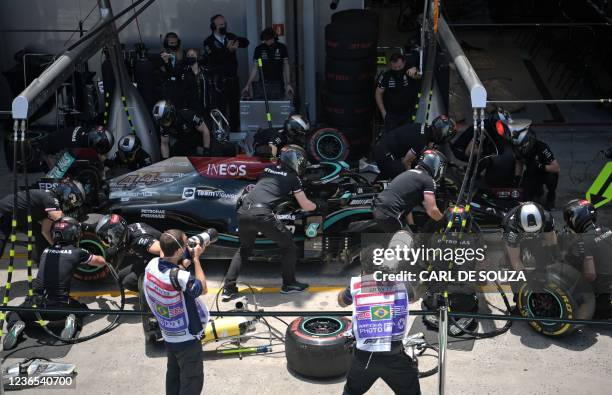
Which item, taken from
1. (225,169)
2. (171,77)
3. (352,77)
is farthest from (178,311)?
(352,77)

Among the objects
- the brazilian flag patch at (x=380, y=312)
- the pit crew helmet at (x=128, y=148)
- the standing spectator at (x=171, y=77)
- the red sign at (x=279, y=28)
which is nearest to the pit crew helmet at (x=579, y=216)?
the brazilian flag patch at (x=380, y=312)

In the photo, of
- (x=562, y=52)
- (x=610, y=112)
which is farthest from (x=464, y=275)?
(x=562, y=52)

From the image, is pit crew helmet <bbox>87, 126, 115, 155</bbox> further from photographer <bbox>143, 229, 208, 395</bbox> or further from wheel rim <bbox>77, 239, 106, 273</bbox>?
photographer <bbox>143, 229, 208, 395</bbox>

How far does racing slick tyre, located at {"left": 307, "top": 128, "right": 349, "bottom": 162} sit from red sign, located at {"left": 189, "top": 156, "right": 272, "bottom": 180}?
1845mm

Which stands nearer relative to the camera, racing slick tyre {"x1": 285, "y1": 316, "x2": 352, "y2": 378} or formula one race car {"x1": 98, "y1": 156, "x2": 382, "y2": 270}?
racing slick tyre {"x1": 285, "y1": 316, "x2": 352, "y2": 378}

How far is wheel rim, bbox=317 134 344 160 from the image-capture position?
1059cm

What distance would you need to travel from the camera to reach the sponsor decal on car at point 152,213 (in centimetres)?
855

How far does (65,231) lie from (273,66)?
562cm

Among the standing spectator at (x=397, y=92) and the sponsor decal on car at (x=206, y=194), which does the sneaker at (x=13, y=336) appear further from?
the standing spectator at (x=397, y=92)

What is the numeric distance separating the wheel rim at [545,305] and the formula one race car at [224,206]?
2023mm

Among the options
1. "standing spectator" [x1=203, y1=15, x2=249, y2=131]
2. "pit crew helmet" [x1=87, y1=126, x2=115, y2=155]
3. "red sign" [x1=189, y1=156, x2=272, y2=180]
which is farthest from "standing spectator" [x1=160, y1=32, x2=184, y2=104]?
"red sign" [x1=189, y1=156, x2=272, y2=180]

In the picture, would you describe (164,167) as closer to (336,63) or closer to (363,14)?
(336,63)

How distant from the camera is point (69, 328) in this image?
7340mm

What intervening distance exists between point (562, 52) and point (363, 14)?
5856 millimetres
